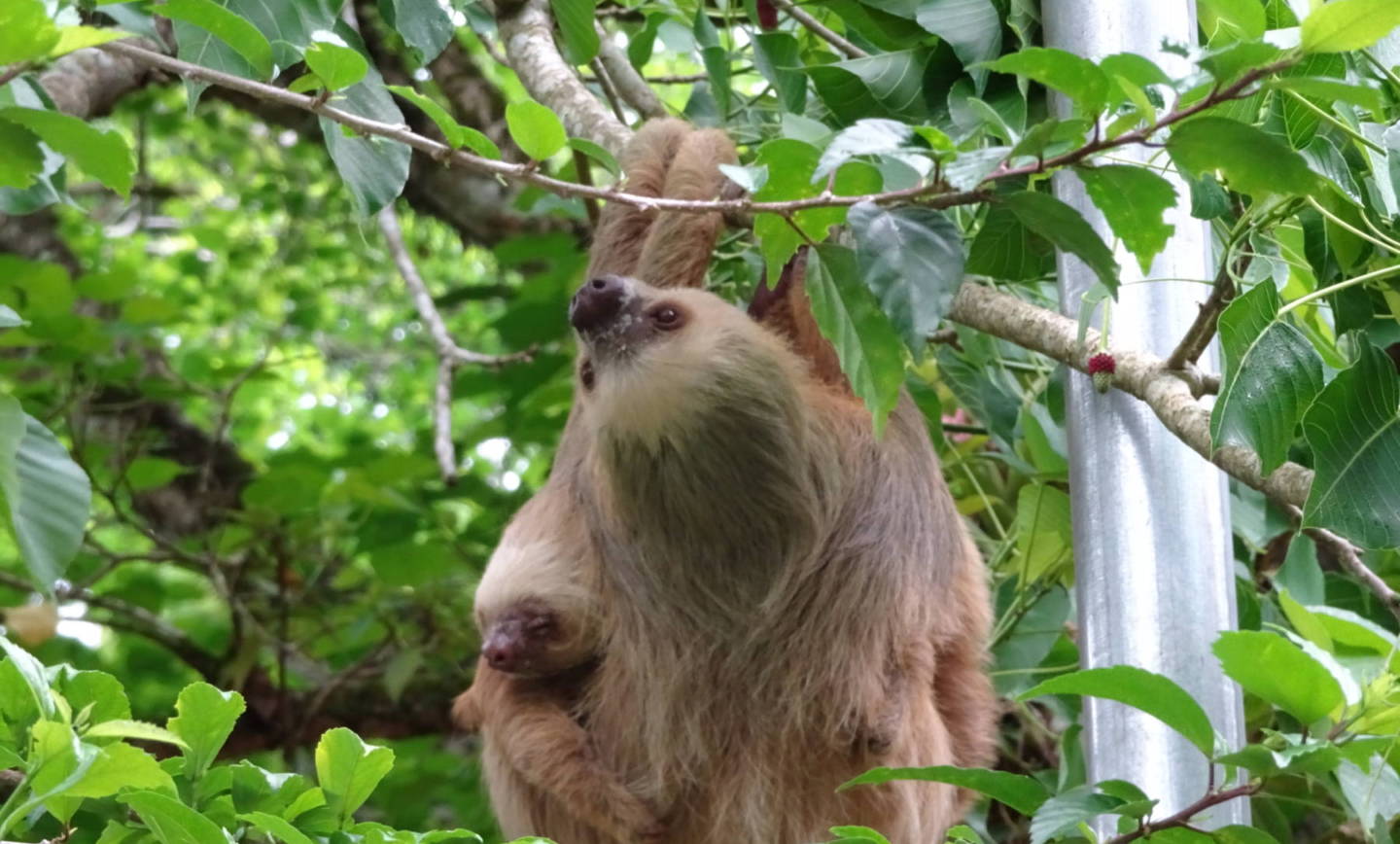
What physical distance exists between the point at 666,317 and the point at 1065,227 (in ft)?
5.30

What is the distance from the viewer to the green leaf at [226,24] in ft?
7.59

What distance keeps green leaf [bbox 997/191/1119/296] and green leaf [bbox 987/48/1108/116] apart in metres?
0.26

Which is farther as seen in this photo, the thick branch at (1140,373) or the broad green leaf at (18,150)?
the thick branch at (1140,373)

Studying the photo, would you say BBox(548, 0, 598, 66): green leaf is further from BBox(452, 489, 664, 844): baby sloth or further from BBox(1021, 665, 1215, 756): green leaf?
BBox(1021, 665, 1215, 756): green leaf

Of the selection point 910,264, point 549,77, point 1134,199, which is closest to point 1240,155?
point 1134,199

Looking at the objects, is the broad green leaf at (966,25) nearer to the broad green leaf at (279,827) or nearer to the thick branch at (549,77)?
the thick branch at (549,77)

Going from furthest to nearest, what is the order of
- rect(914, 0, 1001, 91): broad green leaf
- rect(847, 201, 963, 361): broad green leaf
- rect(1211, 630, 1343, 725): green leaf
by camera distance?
rect(914, 0, 1001, 91): broad green leaf
rect(847, 201, 963, 361): broad green leaf
rect(1211, 630, 1343, 725): green leaf

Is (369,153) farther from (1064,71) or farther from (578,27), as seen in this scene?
(1064,71)

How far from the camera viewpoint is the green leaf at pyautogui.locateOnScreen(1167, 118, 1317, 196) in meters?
2.00

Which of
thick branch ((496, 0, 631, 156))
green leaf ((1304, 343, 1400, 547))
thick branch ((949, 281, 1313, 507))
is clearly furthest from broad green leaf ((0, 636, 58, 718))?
thick branch ((496, 0, 631, 156))

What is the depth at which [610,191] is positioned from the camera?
101 inches

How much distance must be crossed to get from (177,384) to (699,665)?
325cm

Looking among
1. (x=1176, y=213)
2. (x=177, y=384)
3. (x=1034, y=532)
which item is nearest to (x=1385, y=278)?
(x=1176, y=213)

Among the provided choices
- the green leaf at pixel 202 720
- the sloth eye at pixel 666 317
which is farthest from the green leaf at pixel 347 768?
the sloth eye at pixel 666 317
